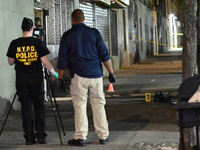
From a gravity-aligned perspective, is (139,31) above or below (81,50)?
above

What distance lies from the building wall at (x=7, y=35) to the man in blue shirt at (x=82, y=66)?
3.81 metres

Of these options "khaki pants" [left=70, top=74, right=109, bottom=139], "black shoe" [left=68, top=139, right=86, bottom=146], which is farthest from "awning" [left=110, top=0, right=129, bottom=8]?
"black shoe" [left=68, top=139, right=86, bottom=146]

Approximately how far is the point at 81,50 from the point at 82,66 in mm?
226

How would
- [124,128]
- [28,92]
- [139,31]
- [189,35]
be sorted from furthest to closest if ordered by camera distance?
1. [139,31]
2. [124,128]
3. [189,35]
4. [28,92]

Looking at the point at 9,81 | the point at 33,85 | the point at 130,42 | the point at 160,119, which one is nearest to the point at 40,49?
the point at 33,85

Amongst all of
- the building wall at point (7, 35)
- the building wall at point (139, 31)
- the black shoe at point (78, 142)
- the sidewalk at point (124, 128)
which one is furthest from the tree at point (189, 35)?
the building wall at point (139, 31)

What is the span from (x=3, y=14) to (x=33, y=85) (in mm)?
3887

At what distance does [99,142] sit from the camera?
8789 millimetres

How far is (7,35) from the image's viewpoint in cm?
1237

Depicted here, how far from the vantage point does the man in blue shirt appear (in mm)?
8469

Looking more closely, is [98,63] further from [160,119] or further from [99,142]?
[160,119]

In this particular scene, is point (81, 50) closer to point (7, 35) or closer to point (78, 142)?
point (78, 142)

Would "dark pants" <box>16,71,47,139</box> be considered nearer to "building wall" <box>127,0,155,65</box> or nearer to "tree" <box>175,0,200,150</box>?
"tree" <box>175,0,200,150</box>

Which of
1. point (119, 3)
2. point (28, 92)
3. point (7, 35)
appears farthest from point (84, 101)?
point (119, 3)
